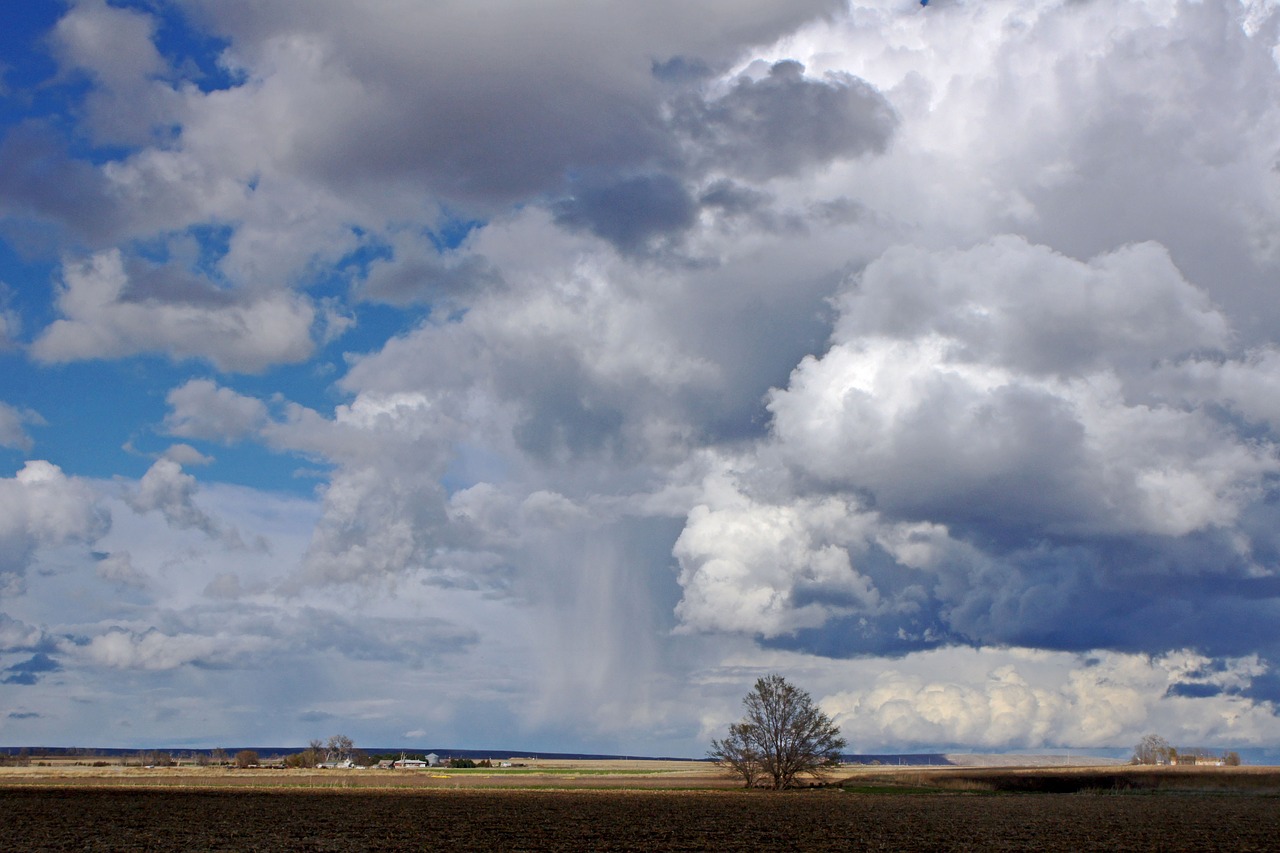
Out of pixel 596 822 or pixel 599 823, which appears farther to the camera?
pixel 596 822

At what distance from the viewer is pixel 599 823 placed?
266ft

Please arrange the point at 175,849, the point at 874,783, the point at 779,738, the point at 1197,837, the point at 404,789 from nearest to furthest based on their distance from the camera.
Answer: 1. the point at 175,849
2. the point at 1197,837
3. the point at 404,789
4. the point at 779,738
5. the point at 874,783

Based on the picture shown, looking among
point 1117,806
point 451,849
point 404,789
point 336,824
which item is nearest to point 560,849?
point 451,849

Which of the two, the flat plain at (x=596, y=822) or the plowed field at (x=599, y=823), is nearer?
the plowed field at (x=599, y=823)

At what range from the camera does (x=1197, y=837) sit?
73.9m

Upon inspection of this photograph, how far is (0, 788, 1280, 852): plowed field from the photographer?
211ft

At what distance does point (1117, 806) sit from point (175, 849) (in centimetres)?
10304

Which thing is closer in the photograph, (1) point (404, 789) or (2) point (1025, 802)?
(2) point (1025, 802)

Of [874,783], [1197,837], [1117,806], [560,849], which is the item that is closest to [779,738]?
[874,783]

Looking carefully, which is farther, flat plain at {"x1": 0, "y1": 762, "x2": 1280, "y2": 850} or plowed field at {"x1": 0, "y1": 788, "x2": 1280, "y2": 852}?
flat plain at {"x1": 0, "y1": 762, "x2": 1280, "y2": 850}

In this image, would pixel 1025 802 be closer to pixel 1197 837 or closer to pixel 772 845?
pixel 1197 837

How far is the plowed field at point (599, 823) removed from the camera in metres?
64.4

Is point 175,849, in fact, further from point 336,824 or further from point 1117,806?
point 1117,806

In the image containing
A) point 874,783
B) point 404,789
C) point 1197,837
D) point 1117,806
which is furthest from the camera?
point 874,783
